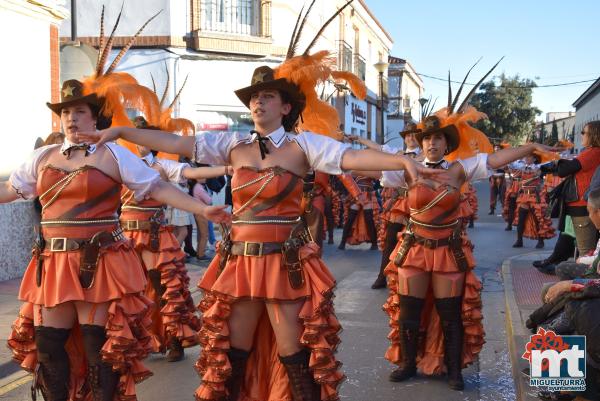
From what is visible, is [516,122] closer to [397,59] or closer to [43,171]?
[397,59]

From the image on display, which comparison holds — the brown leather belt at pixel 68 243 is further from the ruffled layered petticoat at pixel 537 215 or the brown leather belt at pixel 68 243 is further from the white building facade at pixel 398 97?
the white building facade at pixel 398 97

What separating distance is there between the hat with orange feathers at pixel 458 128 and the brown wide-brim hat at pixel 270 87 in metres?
1.73

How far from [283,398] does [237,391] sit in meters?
0.28

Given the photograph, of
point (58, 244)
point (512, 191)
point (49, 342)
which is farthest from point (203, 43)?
point (49, 342)

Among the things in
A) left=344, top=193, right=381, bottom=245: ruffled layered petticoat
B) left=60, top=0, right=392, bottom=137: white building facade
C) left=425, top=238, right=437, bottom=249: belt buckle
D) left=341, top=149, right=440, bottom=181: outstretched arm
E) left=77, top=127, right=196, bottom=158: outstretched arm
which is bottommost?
left=344, top=193, right=381, bottom=245: ruffled layered petticoat

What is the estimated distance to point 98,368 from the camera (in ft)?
13.8

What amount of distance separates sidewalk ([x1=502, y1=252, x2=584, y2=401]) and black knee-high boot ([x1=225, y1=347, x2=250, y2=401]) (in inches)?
82.9

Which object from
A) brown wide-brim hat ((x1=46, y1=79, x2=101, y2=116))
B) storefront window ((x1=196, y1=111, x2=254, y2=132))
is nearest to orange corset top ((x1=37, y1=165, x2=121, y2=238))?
brown wide-brim hat ((x1=46, y1=79, x2=101, y2=116))

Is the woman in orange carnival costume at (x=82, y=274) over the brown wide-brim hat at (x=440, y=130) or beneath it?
beneath

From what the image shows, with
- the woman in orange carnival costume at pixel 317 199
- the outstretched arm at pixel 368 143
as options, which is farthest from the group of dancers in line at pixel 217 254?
the woman in orange carnival costume at pixel 317 199

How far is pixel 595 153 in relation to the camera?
8.23 meters

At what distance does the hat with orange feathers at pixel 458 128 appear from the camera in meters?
5.77
